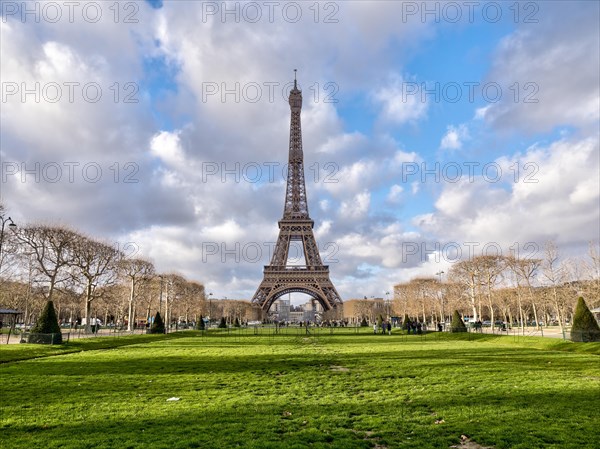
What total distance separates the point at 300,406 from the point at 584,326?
29.1m

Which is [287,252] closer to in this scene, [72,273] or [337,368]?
[72,273]

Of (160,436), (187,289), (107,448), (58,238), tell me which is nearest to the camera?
(107,448)

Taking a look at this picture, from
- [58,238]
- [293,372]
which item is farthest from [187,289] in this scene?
[293,372]

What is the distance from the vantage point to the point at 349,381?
15.0 m

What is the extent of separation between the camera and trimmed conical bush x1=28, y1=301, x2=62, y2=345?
31.8m

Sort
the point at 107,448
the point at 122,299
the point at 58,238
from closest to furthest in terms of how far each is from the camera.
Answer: the point at 107,448 < the point at 58,238 < the point at 122,299

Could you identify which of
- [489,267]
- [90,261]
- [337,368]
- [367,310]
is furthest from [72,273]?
[367,310]

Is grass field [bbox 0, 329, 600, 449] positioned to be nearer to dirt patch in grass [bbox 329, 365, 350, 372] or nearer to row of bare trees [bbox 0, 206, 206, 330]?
dirt patch in grass [bbox 329, 365, 350, 372]

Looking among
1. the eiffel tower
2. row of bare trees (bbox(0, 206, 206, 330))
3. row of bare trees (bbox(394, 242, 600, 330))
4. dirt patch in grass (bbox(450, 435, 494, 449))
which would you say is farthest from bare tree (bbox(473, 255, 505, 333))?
dirt patch in grass (bbox(450, 435, 494, 449))

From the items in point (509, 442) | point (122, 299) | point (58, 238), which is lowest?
point (509, 442)

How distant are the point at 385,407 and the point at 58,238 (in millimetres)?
48277

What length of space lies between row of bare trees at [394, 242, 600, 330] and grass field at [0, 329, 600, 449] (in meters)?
33.7

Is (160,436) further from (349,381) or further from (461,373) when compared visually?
(461,373)

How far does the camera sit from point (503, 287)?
8188cm
